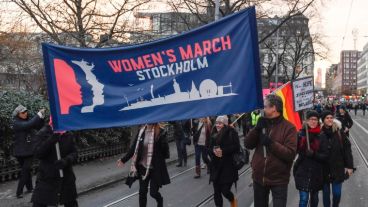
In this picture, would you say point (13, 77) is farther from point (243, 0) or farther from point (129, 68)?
point (129, 68)

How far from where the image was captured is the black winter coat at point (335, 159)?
7160mm

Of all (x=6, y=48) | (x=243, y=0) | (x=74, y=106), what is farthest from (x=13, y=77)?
(x=74, y=106)

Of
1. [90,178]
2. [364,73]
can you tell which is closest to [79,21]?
[90,178]

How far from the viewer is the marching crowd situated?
5309mm

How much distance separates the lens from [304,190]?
22.6 feet

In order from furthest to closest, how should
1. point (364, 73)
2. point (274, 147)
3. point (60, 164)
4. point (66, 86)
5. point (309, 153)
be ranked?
point (364, 73) → point (309, 153) → point (60, 164) → point (66, 86) → point (274, 147)

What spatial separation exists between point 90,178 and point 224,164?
5038 millimetres

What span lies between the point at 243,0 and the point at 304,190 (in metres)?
21.2

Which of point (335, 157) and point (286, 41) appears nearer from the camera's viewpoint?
point (335, 157)

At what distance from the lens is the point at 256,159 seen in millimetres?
5480

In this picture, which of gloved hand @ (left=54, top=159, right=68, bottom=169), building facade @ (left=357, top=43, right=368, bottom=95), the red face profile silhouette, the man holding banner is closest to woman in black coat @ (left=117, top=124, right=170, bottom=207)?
gloved hand @ (left=54, top=159, right=68, bottom=169)

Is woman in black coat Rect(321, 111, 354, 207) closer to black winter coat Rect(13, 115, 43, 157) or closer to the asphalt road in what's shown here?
the asphalt road

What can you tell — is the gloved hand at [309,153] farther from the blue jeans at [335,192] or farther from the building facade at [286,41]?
the building facade at [286,41]

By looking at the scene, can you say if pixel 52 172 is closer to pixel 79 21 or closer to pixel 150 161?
pixel 150 161
